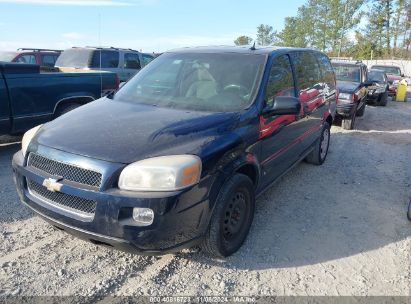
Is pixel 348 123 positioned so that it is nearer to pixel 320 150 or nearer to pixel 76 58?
pixel 320 150

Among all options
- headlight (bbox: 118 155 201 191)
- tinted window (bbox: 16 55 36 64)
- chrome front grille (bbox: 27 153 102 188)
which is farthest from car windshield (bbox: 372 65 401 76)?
chrome front grille (bbox: 27 153 102 188)

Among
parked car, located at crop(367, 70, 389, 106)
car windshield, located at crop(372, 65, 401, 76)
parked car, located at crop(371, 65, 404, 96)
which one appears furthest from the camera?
car windshield, located at crop(372, 65, 401, 76)

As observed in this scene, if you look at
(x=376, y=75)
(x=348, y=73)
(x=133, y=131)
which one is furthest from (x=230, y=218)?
(x=376, y=75)

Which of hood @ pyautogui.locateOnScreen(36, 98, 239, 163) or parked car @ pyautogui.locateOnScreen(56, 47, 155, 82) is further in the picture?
parked car @ pyautogui.locateOnScreen(56, 47, 155, 82)

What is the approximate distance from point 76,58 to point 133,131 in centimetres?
886

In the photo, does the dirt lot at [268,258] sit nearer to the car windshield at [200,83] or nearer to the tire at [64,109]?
the car windshield at [200,83]

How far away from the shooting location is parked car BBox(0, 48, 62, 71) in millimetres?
11039

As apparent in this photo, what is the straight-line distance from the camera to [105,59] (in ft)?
36.6

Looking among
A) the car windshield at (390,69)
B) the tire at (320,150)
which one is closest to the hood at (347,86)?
the tire at (320,150)

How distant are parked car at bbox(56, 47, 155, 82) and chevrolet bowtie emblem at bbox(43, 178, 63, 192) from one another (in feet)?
25.9

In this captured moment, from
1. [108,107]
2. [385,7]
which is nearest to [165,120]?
[108,107]

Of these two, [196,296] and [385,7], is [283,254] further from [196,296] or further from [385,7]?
[385,7]

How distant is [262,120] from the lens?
11.6 ft

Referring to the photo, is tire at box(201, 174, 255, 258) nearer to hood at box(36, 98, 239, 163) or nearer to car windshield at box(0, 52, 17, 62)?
hood at box(36, 98, 239, 163)
